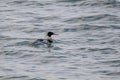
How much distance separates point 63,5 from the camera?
28.0 metres

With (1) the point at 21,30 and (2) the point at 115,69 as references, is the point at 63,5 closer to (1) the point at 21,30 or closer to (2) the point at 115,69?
(1) the point at 21,30

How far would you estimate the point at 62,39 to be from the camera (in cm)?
2241

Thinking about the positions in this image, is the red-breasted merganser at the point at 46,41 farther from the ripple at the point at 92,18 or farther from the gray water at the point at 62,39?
the ripple at the point at 92,18

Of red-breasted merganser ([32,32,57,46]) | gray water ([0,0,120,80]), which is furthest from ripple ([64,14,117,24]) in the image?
red-breasted merganser ([32,32,57,46])

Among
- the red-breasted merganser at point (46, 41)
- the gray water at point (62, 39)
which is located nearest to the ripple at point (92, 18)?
the gray water at point (62, 39)

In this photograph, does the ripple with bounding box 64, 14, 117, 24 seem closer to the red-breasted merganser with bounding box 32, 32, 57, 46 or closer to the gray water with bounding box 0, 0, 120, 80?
the gray water with bounding box 0, 0, 120, 80

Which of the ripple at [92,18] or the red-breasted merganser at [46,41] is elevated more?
the ripple at [92,18]

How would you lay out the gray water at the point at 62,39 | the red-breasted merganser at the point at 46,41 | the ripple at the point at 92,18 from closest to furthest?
the gray water at the point at 62,39 → the red-breasted merganser at the point at 46,41 → the ripple at the point at 92,18

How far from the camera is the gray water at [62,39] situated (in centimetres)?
1822

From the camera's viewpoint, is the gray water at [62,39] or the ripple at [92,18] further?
the ripple at [92,18]

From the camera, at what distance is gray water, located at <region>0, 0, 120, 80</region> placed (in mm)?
18219

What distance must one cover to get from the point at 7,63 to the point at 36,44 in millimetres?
2765

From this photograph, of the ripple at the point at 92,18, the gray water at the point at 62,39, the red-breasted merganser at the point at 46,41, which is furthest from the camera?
the ripple at the point at 92,18

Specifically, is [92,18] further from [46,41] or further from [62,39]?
[46,41]
